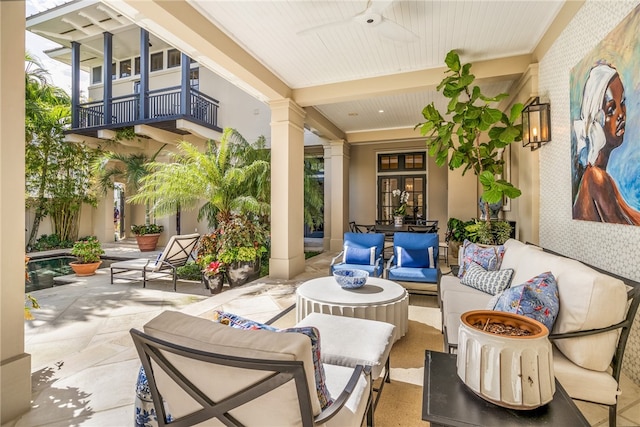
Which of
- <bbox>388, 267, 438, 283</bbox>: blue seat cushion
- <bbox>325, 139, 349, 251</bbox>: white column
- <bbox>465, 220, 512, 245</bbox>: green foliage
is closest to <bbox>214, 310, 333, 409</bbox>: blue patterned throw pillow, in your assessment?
<bbox>388, 267, 438, 283</bbox>: blue seat cushion

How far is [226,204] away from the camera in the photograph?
225 inches

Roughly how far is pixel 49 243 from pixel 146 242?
2.93 m

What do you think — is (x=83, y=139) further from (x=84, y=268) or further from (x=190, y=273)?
(x=190, y=273)

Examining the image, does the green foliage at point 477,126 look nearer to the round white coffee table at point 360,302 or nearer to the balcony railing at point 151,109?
the round white coffee table at point 360,302

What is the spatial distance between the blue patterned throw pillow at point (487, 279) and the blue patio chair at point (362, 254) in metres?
1.26

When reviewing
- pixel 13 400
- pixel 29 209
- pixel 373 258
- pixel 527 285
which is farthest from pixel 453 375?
pixel 29 209

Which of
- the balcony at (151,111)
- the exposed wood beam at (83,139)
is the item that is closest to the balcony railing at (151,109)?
the balcony at (151,111)

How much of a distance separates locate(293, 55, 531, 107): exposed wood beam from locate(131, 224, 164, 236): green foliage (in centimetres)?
685

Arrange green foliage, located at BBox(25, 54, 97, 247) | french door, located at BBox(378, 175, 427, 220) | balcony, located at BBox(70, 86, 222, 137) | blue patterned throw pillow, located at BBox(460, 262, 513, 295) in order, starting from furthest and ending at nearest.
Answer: french door, located at BBox(378, 175, 427, 220), balcony, located at BBox(70, 86, 222, 137), green foliage, located at BBox(25, 54, 97, 247), blue patterned throw pillow, located at BBox(460, 262, 513, 295)

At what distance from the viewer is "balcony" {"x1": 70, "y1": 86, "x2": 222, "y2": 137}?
8.87 metres

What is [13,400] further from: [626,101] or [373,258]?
[626,101]

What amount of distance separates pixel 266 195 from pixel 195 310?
2.99 meters

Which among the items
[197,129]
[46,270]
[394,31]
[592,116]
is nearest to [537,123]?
[592,116]

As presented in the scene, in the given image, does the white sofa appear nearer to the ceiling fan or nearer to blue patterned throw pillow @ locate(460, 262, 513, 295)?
blue patterned throw pillow @ locate(460, 262, 513, 295)
